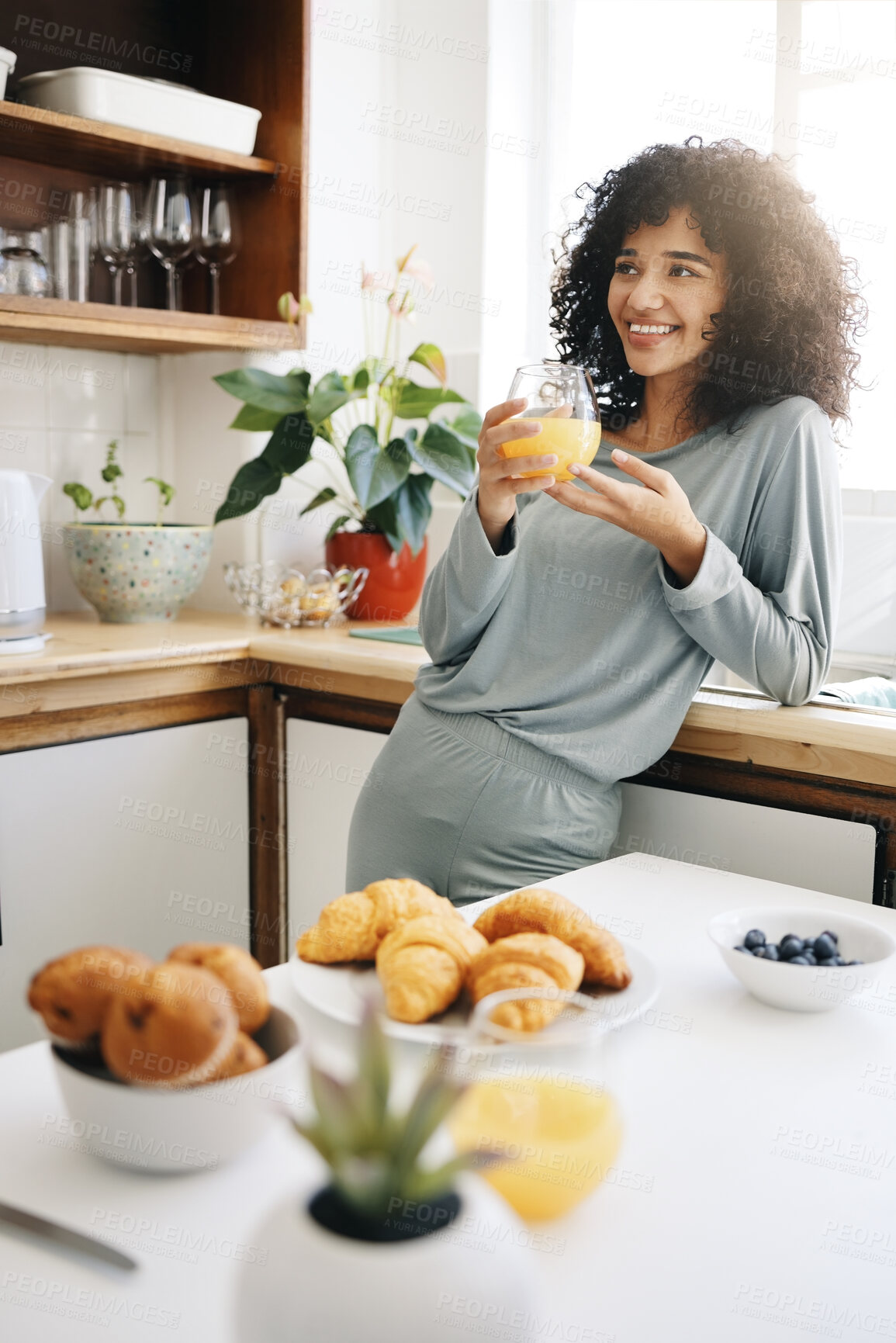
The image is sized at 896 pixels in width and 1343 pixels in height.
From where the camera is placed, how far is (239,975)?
25.1 inches

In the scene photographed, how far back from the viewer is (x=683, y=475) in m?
1.46

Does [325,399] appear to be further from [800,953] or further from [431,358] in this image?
[800,953]

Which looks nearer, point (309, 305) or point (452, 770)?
point (452, 770)

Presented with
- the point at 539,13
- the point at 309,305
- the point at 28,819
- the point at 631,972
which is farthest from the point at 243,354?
the point at 631,972

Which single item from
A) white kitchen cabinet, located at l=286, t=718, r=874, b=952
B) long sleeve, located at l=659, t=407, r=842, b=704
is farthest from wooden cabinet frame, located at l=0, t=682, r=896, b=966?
long sleeve, located at l=659, t=407, r=842, b=704

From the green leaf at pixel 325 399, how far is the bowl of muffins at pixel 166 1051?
5.42 feet

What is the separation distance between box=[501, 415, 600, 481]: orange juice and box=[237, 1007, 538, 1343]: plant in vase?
895mm

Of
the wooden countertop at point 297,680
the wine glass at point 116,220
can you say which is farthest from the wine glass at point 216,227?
the wooden countertop at point 297,680

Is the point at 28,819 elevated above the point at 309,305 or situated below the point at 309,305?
below

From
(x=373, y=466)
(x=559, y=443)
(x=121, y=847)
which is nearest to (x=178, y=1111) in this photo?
(x=559, y=443)

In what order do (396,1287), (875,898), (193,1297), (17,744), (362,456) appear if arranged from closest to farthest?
1. (396,1287)
2. (193,1297)
3. (875,898)
4. (17,744)
5. (362,456)

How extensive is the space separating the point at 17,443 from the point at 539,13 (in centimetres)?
139

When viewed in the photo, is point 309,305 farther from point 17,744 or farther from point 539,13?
point 17,744

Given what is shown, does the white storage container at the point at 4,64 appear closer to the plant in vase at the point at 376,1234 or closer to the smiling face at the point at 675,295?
the smiling face at the point at 675,295
